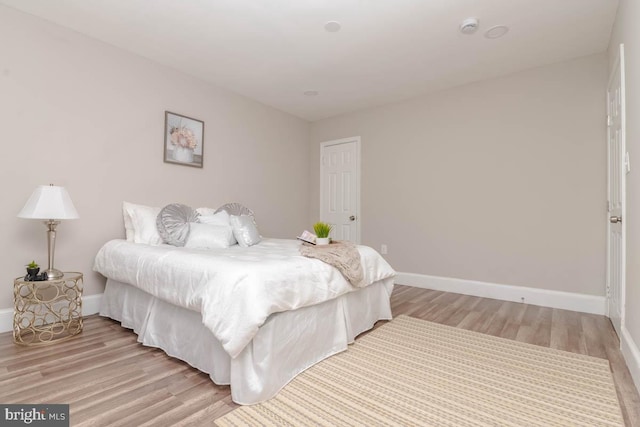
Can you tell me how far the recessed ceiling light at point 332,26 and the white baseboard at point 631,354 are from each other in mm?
2976

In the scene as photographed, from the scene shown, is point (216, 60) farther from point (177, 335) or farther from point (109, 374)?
point (109, 374)

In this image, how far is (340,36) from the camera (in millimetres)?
2807

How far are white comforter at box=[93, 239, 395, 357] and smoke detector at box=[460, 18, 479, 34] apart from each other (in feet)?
6.82

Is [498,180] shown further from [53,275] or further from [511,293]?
[53,275]

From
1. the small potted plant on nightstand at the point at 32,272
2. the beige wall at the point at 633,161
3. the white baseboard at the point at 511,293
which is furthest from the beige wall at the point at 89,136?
the beige wall at the point at 633,161

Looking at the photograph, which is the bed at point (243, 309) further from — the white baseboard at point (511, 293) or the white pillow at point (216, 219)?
the white baseboard at point (511, 293)

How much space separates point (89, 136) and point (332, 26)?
2.36m

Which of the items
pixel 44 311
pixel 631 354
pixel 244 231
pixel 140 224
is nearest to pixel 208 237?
pixel 244 231

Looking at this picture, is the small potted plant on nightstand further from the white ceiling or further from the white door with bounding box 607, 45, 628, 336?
the white door with bounding box 607, 45, 628, 336

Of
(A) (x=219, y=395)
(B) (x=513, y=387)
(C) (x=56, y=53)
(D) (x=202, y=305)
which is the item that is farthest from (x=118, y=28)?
(B) (x=513, y=387)

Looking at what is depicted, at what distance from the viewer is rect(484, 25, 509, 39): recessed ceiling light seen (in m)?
2.67

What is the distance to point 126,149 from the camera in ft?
10.1

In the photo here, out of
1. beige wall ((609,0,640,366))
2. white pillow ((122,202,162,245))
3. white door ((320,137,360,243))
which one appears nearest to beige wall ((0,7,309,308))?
white pillow ((122,202,162,245))

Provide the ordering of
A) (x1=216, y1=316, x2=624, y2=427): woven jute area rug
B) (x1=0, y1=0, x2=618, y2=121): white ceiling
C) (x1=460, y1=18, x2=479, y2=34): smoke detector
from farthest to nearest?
1. (x1=460, y1=18, x2=479, y2=34): smoke detector
2. (x1=0, y1=0, x2=618, y2=121): white ceiling
3. (x1=216, y1=316, x2=624, y2=427): woven jute area rug
